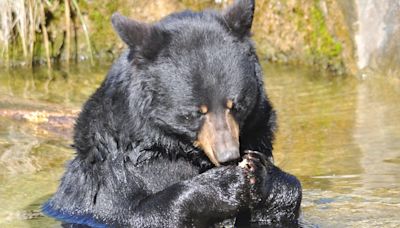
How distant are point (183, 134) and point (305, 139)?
3.24m

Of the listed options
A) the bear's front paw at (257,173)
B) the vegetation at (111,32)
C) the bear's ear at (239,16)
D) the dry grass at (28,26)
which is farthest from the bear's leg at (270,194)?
the dry grass at (28,26)

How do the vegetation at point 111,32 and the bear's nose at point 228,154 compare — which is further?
the vegetation at point 111,32

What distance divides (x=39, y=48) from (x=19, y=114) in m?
2.85

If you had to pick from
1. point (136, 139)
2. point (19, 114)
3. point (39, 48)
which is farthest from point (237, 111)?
point (39, 48)

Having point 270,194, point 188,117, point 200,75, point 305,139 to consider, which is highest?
point 200,75

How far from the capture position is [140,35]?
557 centimetres

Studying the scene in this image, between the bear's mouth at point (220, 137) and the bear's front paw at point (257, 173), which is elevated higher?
the bear's mouth at point (220, 137)

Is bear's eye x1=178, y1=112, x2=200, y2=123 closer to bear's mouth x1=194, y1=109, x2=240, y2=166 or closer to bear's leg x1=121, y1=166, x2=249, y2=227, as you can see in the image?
bear's mouth x1=194, y1=109, x2=240, y2=166

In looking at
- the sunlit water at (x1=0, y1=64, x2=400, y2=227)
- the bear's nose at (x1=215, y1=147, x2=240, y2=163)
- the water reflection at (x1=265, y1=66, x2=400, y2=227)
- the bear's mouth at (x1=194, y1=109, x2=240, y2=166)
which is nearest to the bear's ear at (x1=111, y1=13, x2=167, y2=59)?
the bear's mouth at (x1=194, y1=109, x2=240, y2=166)

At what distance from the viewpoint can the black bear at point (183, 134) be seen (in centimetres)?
546

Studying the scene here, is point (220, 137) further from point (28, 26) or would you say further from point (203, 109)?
point (28, 26)

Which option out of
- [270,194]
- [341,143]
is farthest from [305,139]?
[270,194]

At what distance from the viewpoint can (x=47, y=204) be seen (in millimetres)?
6473

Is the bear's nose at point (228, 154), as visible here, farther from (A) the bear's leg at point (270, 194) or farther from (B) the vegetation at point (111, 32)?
(B) the vegetation at point (111, 32)
